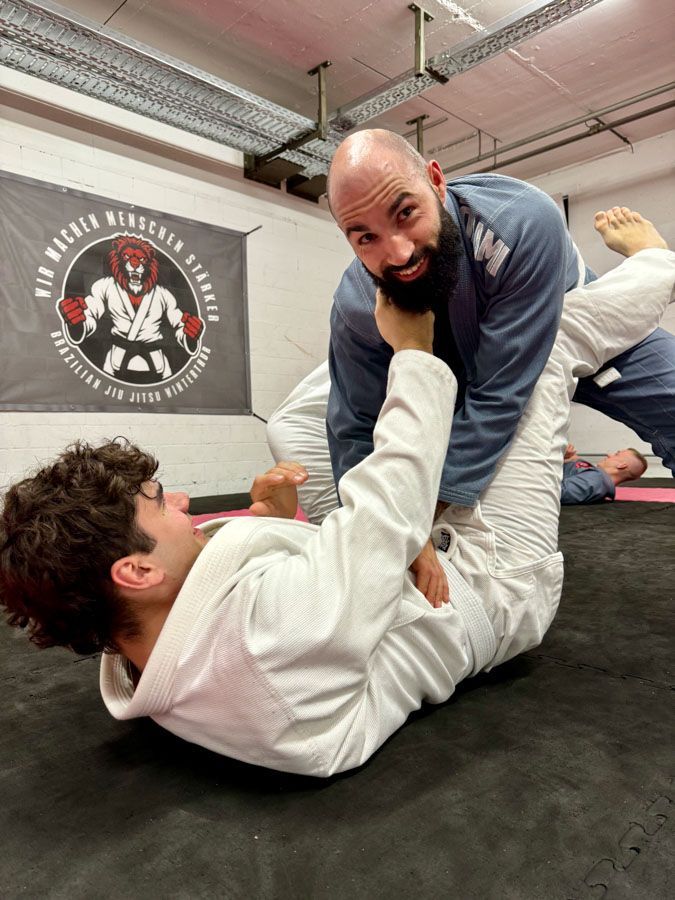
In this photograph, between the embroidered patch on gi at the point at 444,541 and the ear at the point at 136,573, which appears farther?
the embroidered patch on gi at the point at 444,541

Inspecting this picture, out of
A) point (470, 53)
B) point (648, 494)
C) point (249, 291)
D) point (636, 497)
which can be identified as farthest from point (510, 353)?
→ point (249, 291)

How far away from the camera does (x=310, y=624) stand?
82 cm

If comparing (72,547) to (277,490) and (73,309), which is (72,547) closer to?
(277,490)

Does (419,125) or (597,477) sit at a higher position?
(419,125)

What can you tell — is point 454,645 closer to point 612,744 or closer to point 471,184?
point 612,744

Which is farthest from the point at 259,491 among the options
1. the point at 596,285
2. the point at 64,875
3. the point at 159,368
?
the point at 159,368

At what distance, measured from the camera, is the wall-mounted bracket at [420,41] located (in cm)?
376

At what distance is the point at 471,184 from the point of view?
1.39 m

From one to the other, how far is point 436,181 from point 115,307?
11.9ft

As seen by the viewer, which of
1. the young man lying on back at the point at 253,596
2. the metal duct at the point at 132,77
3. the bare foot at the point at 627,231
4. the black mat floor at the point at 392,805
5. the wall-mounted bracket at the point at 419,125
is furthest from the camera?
the wall-mounted bracket at the point at 419,125

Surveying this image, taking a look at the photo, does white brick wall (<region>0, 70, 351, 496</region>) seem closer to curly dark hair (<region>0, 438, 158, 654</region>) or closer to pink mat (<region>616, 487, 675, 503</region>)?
pink mat (<region>616, 487, 675, 503</region>)

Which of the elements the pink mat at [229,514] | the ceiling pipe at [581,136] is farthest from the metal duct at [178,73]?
the pink mat at [229,514]

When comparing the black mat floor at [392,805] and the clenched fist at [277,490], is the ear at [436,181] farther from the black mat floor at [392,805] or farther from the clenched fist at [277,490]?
the black mat floor at [392,805]

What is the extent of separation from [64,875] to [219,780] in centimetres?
24
